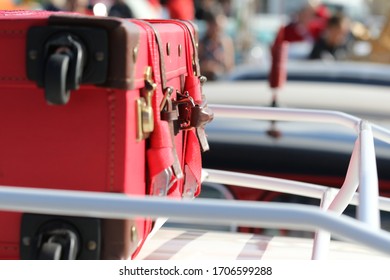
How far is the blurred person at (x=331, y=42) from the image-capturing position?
7312 millimetres

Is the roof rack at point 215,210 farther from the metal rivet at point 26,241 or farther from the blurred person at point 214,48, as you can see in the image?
the blurred person at point 214,48

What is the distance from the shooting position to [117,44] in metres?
1.50

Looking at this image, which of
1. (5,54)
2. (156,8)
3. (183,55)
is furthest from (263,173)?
(156,8)

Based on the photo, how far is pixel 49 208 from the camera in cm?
129

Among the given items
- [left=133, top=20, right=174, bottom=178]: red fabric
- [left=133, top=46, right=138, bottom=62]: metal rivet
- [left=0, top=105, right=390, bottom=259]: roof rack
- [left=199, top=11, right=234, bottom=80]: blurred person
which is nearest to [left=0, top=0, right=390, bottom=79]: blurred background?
[left=199, top=11, right=234, bottom=80]: blurred person

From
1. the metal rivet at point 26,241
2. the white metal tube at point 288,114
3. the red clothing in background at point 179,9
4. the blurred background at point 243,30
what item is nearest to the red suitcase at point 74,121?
the metal rivet at point 26,241

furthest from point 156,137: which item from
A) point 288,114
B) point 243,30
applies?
point 243,30

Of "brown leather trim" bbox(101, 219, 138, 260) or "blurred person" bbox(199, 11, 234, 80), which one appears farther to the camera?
"blurred person" bbox(199, 11, 234, 80)

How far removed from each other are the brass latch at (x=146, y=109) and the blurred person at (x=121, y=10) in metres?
5.86

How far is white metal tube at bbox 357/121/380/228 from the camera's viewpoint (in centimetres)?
131

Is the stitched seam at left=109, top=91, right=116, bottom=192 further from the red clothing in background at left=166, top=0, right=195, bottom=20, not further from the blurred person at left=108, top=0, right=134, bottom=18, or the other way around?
the red clothing in background at left=166, top=0, right=195, bottom=20

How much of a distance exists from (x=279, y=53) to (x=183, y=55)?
134cm

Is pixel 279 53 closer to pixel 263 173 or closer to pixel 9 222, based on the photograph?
pixel 263 173

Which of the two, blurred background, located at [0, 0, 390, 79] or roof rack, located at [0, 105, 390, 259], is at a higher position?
roof rack, located at [0, 105, 390, 259]
